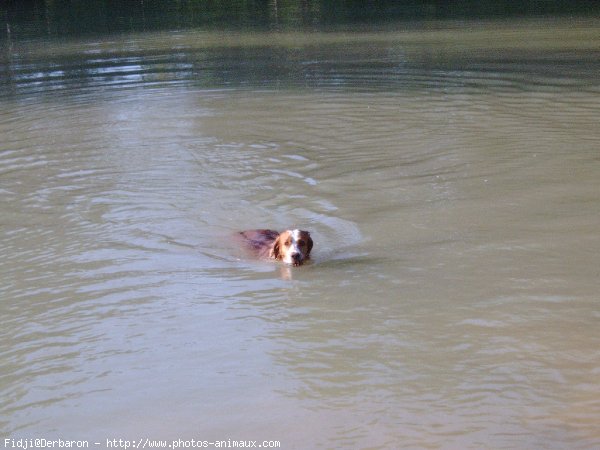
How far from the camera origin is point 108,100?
16.1 m

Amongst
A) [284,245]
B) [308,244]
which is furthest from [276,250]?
[308,244]

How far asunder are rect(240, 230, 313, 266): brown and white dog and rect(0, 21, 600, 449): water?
117 millimetres

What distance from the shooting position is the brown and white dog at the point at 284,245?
786 centimetres

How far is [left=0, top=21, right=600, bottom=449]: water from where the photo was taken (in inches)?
221

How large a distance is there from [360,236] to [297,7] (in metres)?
29.9

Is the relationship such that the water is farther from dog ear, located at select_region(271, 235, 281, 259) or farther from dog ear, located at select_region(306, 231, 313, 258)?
dog ear, located at select_region(306, 231, 313, 258)

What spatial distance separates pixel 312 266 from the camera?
8062mm

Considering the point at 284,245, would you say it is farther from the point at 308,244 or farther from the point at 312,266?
the point at 312,266

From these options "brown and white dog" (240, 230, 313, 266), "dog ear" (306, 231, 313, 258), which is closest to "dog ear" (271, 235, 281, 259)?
"brown and white dog" (240, 230, 313, 266)

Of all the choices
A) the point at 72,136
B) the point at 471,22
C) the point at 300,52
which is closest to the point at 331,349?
the point at 72,136

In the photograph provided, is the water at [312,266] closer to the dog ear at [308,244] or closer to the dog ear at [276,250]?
the dog ear at [276,250]

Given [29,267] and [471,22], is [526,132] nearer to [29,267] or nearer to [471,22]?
[29,267]

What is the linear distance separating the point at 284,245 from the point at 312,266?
335 mm

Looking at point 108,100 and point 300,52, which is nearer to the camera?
point 108,100
